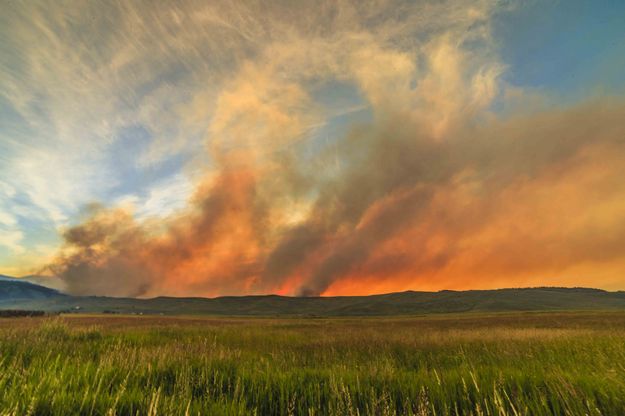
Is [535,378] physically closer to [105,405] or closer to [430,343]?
[105,405]

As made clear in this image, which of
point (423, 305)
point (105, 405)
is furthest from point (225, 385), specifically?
point (423, 305)

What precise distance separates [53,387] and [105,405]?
0.91m

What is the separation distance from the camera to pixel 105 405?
3.62 m

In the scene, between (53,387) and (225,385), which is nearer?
(53,387)

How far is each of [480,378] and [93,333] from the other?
14.0 meters

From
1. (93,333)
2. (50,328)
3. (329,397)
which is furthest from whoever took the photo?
(93,333)

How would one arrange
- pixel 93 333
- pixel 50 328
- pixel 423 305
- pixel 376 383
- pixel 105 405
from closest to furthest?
pixel 105 405
pixel 376 383
pixel 50 328
pixel 93 333
pixel 423 305

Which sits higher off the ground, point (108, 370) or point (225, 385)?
point (108, 370)

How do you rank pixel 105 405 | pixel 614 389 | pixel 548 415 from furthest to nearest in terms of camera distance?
pixel 614 389 < pixel 548 415 < pixel 105 405

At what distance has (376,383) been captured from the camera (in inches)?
210

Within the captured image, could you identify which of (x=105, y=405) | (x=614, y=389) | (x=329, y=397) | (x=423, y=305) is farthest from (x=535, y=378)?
(x=423, y=305)

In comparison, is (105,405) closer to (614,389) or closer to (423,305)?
(614,389)

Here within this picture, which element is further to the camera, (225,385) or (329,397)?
(225,385)

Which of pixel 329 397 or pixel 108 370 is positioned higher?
pixel 108 370
